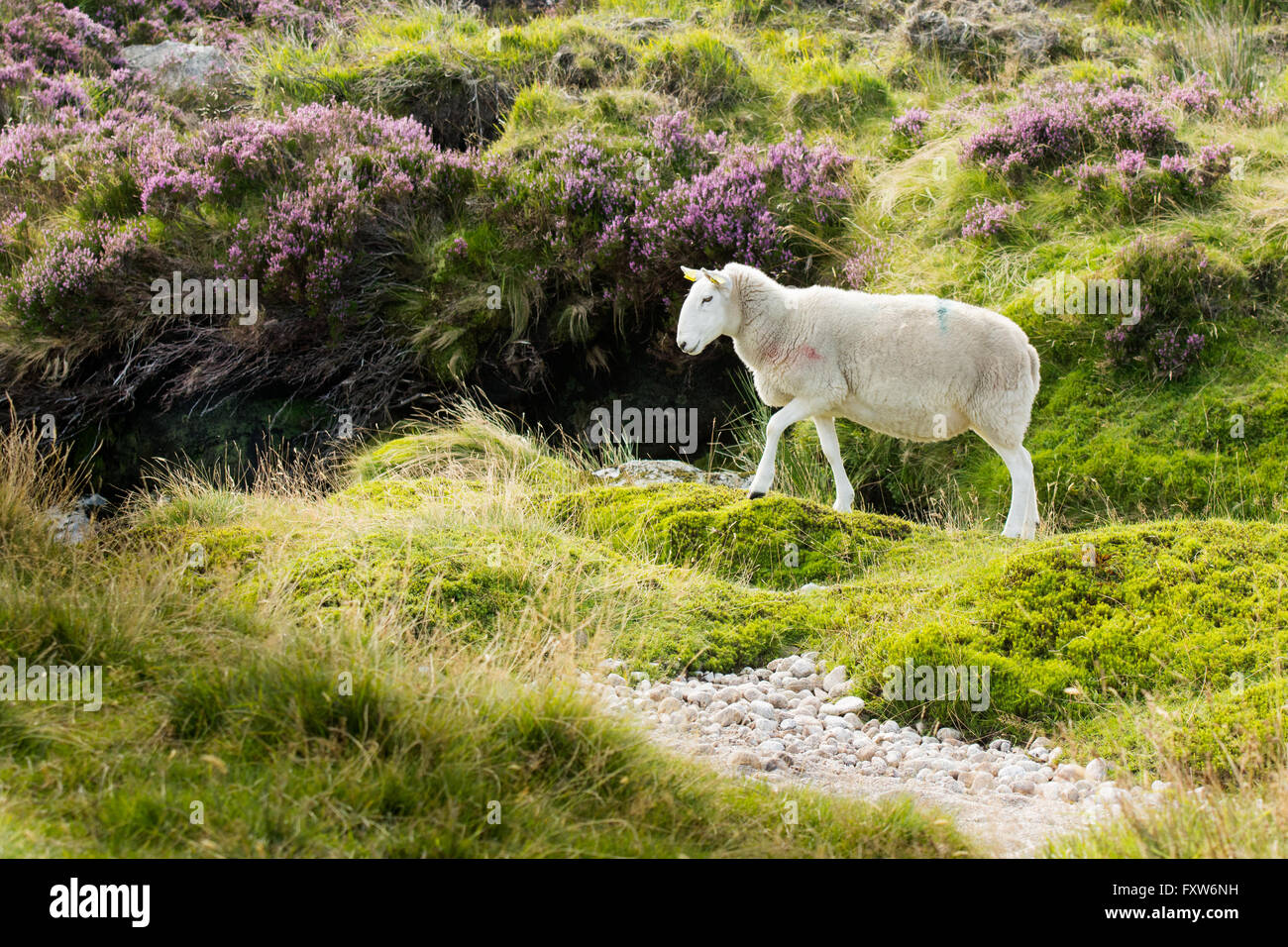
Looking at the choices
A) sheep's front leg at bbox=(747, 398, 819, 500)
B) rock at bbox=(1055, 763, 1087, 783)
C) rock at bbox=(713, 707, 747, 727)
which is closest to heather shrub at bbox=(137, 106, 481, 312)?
sheep's front leg at bbox=(747, 398, 819, 500)

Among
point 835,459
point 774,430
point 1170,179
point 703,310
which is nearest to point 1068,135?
point 1170,179

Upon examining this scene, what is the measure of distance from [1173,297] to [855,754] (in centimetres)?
650

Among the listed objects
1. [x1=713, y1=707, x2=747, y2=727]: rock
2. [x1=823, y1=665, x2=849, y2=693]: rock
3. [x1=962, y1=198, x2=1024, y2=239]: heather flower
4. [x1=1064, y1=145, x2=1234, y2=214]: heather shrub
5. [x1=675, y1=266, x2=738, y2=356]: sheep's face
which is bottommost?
[x1=823, y1=665, x2=849, y2=693]: rock

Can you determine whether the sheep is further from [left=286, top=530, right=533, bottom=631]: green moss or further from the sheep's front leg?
[left=286, top=530, right=533, bottom=631]: green moss

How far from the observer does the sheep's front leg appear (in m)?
7.47

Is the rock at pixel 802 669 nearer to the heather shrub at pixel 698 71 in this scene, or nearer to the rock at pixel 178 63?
the heather shrub at pixel 698 71

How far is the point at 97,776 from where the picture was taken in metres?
3.71

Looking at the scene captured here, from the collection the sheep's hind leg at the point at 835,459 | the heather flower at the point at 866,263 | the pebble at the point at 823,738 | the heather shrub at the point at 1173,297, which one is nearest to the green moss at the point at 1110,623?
the pebble at the point at 823,738

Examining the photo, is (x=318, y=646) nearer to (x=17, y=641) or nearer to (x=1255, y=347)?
(x=17, y=641)

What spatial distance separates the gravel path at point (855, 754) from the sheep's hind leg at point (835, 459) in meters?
2.35

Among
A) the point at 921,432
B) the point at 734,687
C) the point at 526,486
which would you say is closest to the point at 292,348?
the point at 526,486

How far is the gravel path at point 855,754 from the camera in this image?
426cm

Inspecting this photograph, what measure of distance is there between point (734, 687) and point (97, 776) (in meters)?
2.96

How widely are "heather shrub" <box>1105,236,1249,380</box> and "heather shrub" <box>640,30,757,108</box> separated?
686 cm
